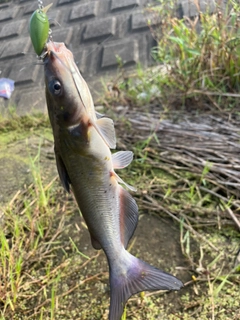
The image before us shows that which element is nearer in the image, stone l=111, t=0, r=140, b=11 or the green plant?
the green plant

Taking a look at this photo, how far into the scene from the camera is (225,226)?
1.35 meters

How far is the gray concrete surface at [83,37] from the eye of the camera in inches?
53.7

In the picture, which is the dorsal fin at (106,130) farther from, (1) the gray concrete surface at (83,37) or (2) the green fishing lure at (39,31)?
(1) the gray concrete surface at (83,37)

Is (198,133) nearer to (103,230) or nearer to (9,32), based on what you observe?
(9,32)

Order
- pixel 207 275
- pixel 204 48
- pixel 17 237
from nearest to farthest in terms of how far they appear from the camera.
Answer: pixel 207 275 → pixel 17 237 → pixel 204 48

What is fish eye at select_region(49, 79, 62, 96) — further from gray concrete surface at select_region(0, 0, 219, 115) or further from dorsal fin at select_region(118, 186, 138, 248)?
gray concrete surface at select_region(0, 0, 219, 115)

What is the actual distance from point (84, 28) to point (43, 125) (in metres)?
0.57

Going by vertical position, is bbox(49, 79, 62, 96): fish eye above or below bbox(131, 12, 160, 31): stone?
above

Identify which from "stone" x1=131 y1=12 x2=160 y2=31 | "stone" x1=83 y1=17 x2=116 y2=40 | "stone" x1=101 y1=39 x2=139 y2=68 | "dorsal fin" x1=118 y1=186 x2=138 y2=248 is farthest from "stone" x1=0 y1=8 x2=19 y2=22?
"stone" x1=101 y1=39 x2=139 y2=68

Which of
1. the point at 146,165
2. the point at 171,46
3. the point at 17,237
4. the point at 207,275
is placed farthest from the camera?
the point at 171,46

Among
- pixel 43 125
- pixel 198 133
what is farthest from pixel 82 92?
pixel 43 125

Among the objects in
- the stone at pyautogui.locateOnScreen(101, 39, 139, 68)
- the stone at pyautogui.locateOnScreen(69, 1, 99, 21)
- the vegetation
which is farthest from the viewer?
the stone at pyautogui.locateOnScreen(101, 39, 139, 68)

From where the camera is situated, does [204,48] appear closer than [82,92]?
No

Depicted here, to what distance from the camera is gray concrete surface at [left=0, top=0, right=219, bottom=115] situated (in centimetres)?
137
